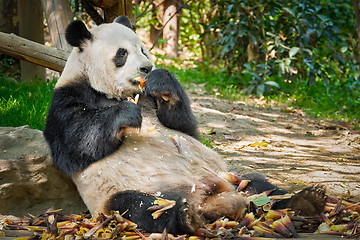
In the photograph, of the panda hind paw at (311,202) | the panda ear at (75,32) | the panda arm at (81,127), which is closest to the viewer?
the panda hind paw at (311,202)

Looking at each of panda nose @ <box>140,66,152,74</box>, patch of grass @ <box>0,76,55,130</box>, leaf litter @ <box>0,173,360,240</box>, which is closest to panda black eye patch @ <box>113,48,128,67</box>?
panda nose @ <box>140,66,152,74</box>

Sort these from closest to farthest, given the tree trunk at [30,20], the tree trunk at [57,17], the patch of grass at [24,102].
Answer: the patch of grass at [24,102]
the tree trunk at [57,17]
the tree trunk at [30,20]

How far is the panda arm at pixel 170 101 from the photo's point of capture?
3.36 metres

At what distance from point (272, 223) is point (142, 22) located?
12093mm

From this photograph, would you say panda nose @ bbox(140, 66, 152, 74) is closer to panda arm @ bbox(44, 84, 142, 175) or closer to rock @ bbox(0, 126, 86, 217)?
panda arm @ bbox(44, 84, 142, 175)

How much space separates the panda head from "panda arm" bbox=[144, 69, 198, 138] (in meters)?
0.11

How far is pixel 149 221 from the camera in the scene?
8.98ft

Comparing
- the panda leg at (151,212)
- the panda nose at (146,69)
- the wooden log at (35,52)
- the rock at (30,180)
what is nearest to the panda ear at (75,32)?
the panda nose at (146,69)

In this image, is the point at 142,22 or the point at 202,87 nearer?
the point at 202,87

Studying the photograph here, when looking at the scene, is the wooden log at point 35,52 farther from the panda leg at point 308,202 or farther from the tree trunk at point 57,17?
the panda leg at point 308,202

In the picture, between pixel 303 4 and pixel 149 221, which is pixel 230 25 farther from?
pixel 149 221

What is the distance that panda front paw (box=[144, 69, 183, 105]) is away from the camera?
3348 millimetres

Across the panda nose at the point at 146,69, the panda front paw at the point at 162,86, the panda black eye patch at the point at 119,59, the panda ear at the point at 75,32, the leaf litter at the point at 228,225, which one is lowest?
the leaf litter at the point at 228,225

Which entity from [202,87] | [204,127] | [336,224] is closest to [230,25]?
[202,87]
